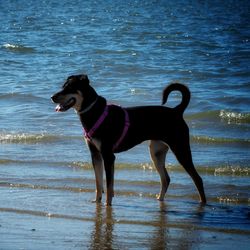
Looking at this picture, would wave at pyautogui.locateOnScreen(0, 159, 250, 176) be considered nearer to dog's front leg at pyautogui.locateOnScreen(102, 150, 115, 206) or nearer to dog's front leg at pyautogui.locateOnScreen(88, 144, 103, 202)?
dog's front leg at pyautogui.locateOnScreen(88, 144, 103, 202)

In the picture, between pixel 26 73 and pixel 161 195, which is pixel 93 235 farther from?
pixel 26 73

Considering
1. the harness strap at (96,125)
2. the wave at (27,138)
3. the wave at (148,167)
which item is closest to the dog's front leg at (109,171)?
the harness strap at (96,125)

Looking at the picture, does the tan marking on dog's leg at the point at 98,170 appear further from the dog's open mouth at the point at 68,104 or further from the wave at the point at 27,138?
the wave at the point at 27,138

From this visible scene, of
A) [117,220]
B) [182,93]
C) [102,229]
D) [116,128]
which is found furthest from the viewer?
[182,93]

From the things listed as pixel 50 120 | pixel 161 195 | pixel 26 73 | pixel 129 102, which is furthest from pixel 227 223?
pixel 26 73

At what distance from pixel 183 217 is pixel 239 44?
21391 mm

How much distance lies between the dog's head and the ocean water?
1.10 m

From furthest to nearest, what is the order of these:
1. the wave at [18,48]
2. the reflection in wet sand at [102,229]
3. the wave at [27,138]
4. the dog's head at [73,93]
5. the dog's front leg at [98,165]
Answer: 1. the wave at [18,48]
2. the wave at [27,138]
3. the dog's front leg at [98,165]
4. the dog's head at [73,93]
5. the reflection in wet sand at [102,229]

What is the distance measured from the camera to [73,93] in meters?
8.75

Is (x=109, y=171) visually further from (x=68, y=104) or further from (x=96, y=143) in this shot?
(x=68, y=104)

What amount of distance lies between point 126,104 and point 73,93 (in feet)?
25.2

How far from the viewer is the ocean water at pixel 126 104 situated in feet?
30.4

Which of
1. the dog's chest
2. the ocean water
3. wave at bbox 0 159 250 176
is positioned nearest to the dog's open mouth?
the dog's chest

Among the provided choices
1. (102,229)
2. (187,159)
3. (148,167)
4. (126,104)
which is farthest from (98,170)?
(126,104)
